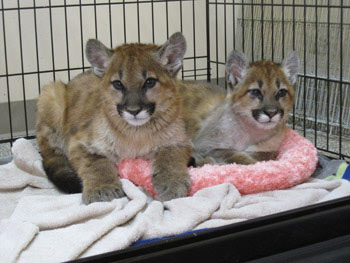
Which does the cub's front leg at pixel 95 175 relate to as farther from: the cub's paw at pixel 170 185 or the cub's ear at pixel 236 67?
the cub's ear at pixel 236 67

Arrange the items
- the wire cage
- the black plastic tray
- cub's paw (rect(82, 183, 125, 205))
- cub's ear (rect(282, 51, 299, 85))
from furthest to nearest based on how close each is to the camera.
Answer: the wire cage < cub's ear (rect(282, 51, 299, 85)) < cub's paw (rect(82, 183, 125, 205)) < the black plastic tray

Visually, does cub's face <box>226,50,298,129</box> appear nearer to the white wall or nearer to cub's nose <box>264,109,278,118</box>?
cub's nose <box>264,109,278,118</box>

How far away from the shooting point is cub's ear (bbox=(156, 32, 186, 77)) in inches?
103

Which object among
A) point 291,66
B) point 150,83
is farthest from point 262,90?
point 150,83

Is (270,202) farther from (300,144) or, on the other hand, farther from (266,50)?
(266,50)

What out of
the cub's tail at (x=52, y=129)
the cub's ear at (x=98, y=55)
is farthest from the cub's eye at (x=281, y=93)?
the cub's tail at (x=52, y=129)

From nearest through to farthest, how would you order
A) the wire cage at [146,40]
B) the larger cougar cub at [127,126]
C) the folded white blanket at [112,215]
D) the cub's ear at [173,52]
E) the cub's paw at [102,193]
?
the folded white blanket at [112,215], the cub's paw at [102,193], the larger cougar cub at [127,126], the cub's ear at [173,52], the wire cage at [146,40]

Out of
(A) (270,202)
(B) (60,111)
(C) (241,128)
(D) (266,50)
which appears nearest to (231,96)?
(C) (241,128)

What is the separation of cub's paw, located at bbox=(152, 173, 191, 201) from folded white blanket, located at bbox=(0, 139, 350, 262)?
0.07 m

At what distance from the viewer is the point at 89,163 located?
263 centimetres

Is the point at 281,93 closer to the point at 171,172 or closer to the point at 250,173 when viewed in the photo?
the point at 250,173

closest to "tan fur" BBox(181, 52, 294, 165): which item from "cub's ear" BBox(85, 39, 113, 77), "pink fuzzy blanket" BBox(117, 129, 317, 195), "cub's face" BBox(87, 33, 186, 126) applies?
"pink fuzzy blanket" BBox(117, 129, 317, 195)

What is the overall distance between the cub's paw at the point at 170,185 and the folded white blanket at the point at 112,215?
72mm

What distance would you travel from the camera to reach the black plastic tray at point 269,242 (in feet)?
5.68
